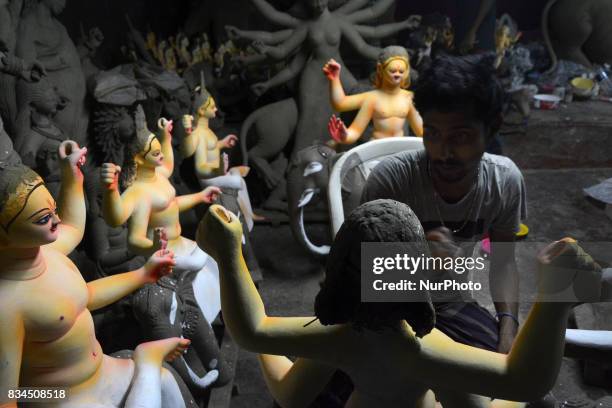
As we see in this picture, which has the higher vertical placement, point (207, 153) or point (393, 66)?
point (393, 66)

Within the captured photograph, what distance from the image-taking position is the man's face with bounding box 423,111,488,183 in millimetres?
1264

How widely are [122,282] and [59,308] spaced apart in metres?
0.20

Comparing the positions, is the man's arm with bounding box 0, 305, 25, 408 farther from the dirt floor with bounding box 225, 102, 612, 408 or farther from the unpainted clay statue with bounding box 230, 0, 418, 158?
the unpainted clay statue with bounding box 230, 0, 418, 158

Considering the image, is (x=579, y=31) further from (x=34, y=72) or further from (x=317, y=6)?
(x=34, y=72)

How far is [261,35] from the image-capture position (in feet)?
10.9

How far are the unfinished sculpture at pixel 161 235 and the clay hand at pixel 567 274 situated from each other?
3.76 ft

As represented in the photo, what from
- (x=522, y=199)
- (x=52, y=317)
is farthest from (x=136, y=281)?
(x=522, y=199)

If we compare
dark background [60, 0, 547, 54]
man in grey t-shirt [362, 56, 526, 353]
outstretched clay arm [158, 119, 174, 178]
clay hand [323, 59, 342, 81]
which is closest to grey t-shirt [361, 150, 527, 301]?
man in grey t-shirt [362, 56, 526, 353]

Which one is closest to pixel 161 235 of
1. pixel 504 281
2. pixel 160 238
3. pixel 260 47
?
pixel 160 238

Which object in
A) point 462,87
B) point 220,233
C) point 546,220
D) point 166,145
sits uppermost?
point 462,87

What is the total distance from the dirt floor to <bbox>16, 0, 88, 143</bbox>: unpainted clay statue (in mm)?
1059

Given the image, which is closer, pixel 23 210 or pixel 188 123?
pixel 23 210

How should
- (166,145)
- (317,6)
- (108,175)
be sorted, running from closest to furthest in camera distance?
1. (108,175)
2. (166,145)
3. (317,6)

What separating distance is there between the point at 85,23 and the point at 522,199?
2.61m
